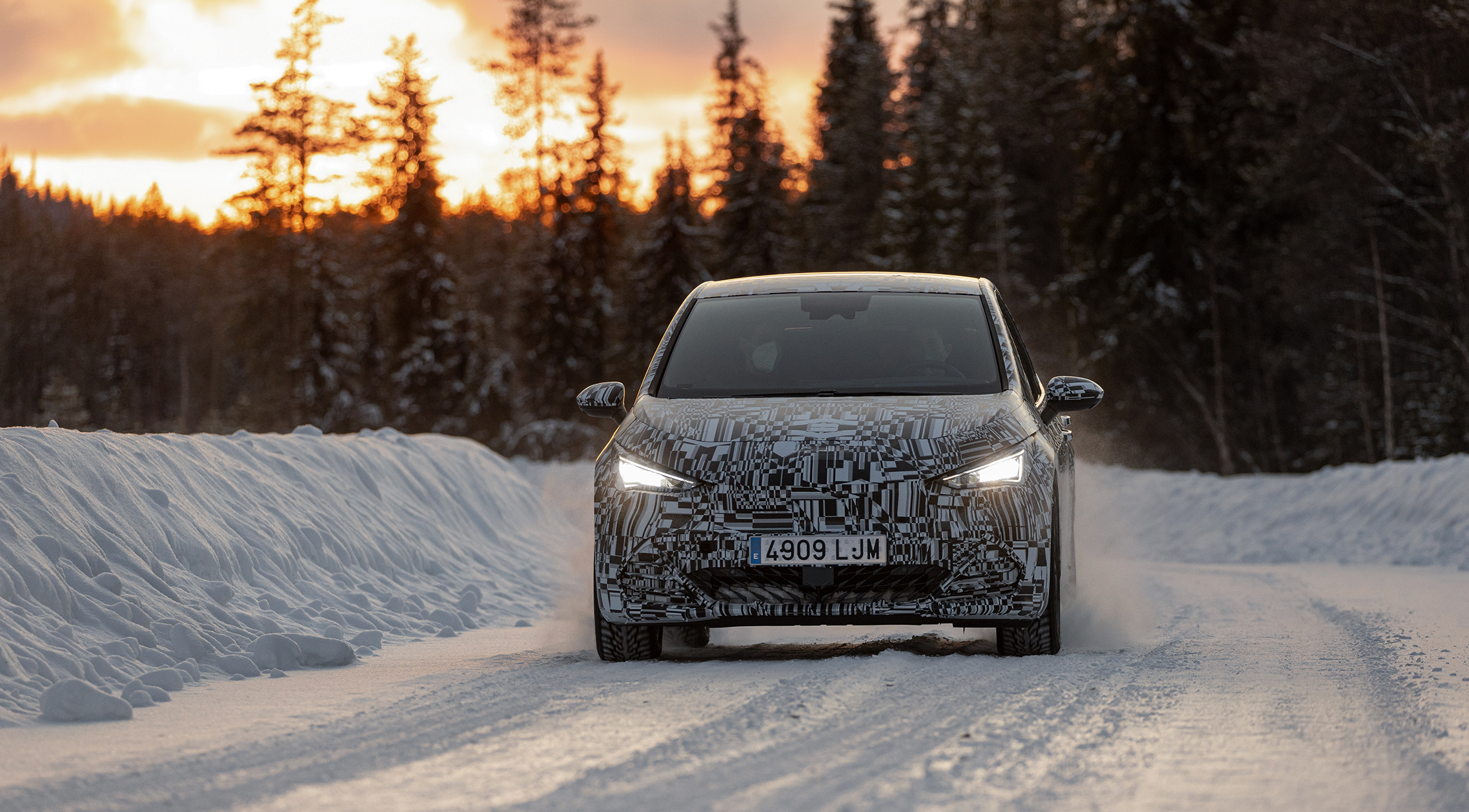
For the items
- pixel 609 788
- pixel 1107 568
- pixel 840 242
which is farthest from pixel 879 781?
pixel 840 242

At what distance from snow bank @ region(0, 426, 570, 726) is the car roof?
2.57 meters

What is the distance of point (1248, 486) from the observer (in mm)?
20375

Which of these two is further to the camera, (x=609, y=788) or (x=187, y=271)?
(x=187, y=271)

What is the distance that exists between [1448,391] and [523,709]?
3335cm

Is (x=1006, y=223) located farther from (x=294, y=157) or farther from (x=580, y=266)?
(x=294, y=157)

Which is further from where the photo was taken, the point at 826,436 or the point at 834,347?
the point at 834,347

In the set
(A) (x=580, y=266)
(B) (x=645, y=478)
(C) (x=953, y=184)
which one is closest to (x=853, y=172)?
(C) (x=953, y=184)

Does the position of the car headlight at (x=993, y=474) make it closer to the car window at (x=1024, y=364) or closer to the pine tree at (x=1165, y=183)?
the car window at (x=1024, y=364)

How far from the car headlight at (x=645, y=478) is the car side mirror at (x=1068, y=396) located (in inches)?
74.0

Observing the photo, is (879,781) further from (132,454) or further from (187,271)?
(187,271)

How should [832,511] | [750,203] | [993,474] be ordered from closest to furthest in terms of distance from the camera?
[832,511] → [993,474] → [750,203]

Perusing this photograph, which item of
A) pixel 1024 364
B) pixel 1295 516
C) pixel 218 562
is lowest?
pixel 1295 516

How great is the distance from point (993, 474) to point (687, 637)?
1968 millimetres

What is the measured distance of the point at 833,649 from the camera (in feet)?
23.6
